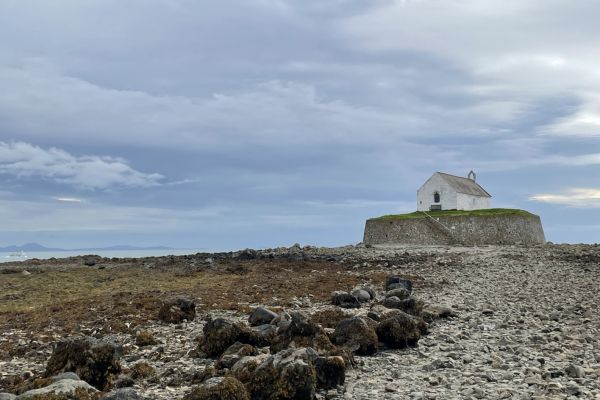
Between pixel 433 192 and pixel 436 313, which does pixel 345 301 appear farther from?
pixel 433 192

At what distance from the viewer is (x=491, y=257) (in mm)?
40469

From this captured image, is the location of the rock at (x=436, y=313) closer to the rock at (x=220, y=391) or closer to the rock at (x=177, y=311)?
the rock at (x=177, y=311)

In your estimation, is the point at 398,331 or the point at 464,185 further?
the point at 464,185

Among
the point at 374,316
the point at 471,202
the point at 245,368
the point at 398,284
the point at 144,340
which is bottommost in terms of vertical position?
the point at 144,340

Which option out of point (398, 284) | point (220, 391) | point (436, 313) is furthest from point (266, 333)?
point (398, 284)

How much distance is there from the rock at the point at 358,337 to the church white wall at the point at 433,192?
6114cm

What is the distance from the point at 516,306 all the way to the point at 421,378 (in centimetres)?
987

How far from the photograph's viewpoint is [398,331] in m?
12.2

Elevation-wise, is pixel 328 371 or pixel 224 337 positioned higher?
pixel 224 337

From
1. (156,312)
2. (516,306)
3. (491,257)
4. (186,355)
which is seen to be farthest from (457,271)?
(186,355)

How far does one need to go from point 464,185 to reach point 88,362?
7084 cm

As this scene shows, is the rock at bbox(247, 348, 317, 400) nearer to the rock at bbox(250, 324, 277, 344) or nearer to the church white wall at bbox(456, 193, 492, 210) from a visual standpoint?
the rock at bbox(250, 324, 277, 344)

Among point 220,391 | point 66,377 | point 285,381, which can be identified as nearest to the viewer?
point 220,391

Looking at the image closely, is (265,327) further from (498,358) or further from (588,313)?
(588,313)
